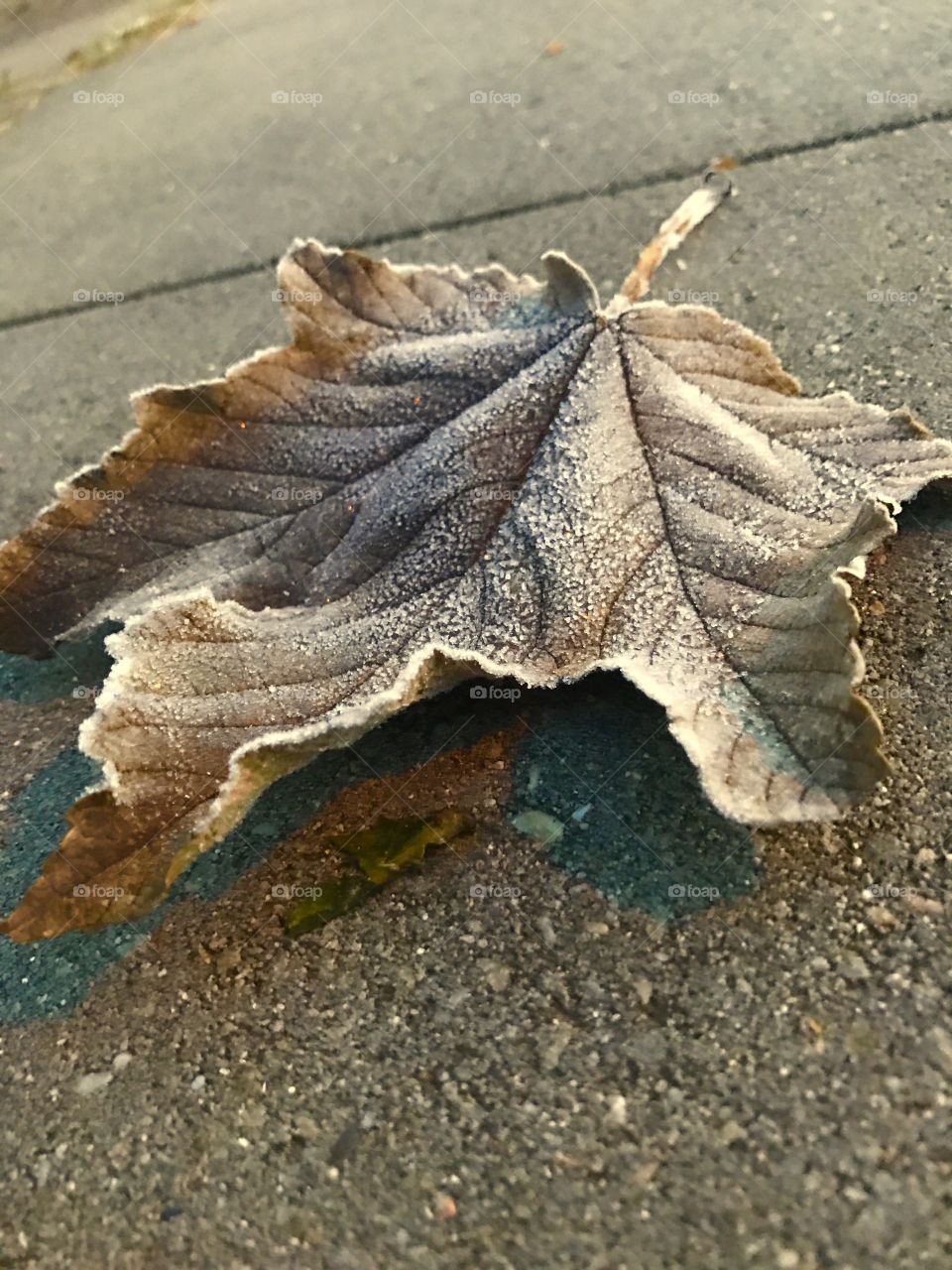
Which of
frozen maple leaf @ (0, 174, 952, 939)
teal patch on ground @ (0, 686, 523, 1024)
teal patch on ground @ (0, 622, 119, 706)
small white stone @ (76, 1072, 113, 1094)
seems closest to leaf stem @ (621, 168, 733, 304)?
frozen maple leaf @ (0, 174, 952, 939)

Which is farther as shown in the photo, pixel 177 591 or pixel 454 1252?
pixel 177 591

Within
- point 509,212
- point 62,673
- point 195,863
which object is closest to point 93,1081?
point 195,863

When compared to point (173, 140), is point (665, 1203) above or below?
below

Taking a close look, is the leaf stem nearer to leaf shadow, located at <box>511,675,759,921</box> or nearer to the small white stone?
leaf shadow, located at <box>511,675,759,921</box>

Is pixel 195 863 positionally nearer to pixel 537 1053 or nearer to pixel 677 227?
pixel 537 1053

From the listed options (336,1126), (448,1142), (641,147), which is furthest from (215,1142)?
(641,147)

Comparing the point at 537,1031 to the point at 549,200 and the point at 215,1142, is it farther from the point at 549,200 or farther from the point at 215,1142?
the point at 549,200
